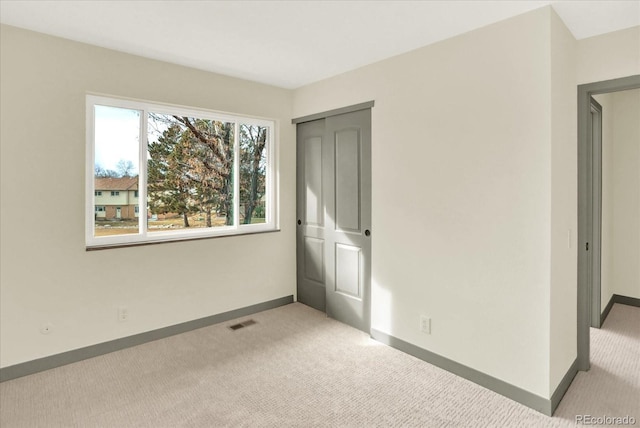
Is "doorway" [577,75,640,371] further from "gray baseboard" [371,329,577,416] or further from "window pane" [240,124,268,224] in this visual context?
"window pane" [240,124,268,224]

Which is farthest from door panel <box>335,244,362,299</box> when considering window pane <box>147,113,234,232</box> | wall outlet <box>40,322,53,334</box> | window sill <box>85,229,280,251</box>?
wall outlet <box>40,322,53,334</box>

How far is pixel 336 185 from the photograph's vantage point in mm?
3697

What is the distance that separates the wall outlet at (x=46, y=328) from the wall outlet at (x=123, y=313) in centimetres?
47

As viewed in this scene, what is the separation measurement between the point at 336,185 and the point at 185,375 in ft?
7.01

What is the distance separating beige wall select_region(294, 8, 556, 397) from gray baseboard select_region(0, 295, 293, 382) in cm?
144

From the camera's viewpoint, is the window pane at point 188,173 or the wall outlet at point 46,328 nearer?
the wall outlet at point 46,328

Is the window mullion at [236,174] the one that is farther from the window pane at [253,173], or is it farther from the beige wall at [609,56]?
the beige wall at [609,56]

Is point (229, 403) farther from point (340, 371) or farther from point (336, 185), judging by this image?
point (336, 185)

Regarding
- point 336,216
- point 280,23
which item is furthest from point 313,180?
point 280,23

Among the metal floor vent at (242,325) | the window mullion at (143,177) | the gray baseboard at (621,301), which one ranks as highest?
the window mullion at (143,177)

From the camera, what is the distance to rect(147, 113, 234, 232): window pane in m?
3.32

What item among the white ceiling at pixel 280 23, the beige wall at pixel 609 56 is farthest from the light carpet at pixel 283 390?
the white ceiling at pixel 280 23

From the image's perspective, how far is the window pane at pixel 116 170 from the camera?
118 inches

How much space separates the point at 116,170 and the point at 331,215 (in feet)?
6.60
